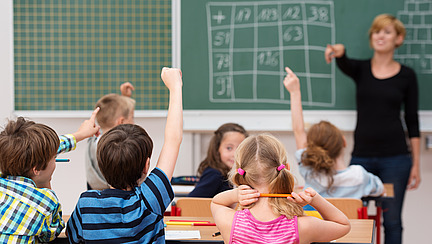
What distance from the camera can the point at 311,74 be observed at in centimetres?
429

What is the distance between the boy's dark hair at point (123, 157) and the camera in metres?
1.78

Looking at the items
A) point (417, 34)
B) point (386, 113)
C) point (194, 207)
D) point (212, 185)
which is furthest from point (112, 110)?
point (417, 34)

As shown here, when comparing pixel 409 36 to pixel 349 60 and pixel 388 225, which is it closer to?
pixel 349 60

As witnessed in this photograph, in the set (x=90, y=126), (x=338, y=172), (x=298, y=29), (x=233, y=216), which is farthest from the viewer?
(x=298, y=29)

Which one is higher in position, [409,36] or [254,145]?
[409,36]

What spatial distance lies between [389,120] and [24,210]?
2.84 m

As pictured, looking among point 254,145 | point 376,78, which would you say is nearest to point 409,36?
point 376,78

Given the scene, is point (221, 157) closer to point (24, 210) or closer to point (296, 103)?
point (296, 103)

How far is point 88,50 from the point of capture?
4520 millimetres

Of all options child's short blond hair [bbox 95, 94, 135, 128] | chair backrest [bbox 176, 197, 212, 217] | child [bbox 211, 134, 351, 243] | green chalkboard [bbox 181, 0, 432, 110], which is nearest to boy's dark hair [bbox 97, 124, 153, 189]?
child [bbox 211, 134, 351, 243]

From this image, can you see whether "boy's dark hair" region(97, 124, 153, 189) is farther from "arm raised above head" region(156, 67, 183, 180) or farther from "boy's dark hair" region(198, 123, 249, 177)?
"boy's dark hair" region(198, 123, 249, 177)

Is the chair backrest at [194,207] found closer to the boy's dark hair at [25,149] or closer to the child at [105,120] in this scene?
the child at [105,120]

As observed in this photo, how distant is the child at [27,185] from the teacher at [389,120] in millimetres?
2616

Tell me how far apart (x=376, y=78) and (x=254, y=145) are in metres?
2.33
